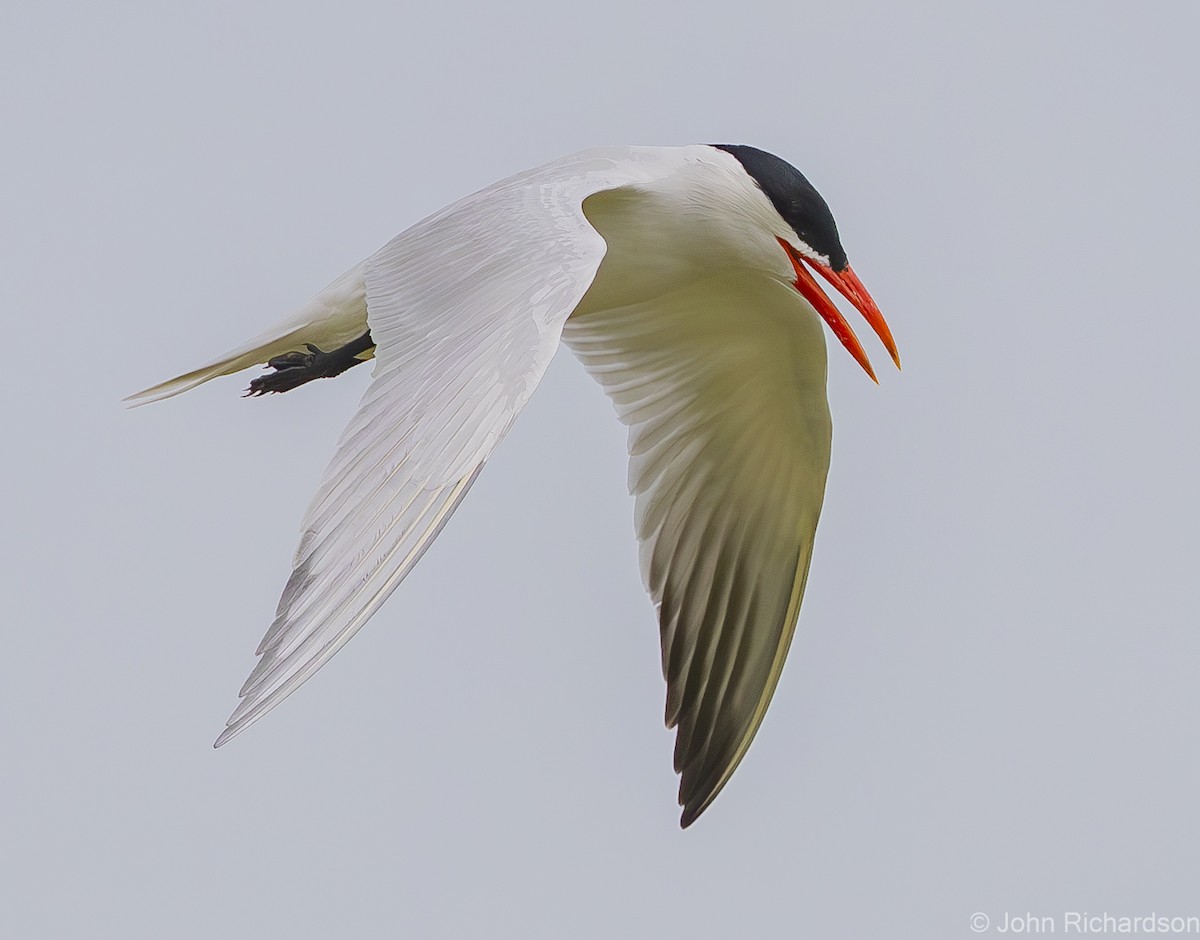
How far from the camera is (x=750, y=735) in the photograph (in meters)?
6.49

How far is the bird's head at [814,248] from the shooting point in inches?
243

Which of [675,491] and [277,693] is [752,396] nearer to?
[675,491]

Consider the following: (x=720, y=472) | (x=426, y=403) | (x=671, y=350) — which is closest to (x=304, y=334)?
(x=671, y=350)

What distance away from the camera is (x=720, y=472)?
22.4 feet

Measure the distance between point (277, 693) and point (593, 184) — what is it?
234cm

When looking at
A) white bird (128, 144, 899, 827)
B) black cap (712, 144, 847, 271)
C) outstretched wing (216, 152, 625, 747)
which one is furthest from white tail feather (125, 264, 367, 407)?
black cap (712, 144, 847, 271)

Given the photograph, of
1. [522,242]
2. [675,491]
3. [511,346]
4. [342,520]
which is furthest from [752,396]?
[342,520]

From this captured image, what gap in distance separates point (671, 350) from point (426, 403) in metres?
2.76

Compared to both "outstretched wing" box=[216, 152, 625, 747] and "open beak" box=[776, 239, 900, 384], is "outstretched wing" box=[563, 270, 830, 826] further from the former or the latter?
"outstretched wing" box=[216, 152, 625, 747]

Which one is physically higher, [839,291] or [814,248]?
[814,248]

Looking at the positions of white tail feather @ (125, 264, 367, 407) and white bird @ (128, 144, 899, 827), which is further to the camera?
white tail feather @ (125, 264, 367, 407)

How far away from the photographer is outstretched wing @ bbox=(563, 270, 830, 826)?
6543 mm

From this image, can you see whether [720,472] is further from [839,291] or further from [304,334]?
[304,334]

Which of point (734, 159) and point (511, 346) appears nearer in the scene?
point (511, 346)
